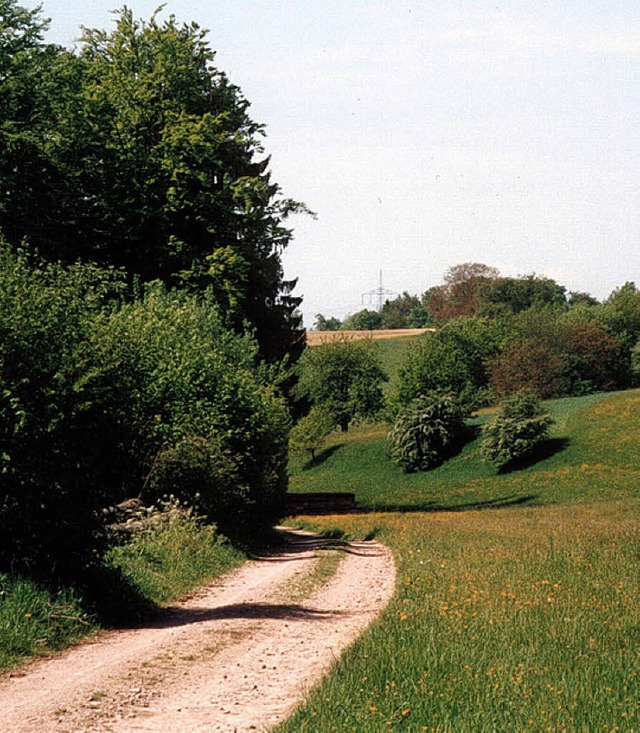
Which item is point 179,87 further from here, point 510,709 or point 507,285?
point 507,285

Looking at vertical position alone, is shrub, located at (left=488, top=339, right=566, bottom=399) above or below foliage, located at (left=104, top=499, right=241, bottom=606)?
above

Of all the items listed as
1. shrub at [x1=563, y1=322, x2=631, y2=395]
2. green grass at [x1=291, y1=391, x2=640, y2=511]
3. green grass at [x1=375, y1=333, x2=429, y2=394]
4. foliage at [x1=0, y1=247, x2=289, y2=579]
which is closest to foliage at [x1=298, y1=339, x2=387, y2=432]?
green grass at [x1=291, y1=391, x2=640, y2=511]

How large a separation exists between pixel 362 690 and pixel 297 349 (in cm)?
4540

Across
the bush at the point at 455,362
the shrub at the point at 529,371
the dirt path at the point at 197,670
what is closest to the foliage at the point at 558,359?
the shrub at the point at 529,371

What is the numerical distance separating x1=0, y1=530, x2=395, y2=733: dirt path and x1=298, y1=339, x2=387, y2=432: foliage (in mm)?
81154

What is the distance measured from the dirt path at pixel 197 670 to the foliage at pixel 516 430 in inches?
1918

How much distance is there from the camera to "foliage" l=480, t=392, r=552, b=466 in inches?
2496

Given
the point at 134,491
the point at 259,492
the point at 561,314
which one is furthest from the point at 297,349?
the point at 561,314

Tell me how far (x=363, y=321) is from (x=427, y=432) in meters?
118

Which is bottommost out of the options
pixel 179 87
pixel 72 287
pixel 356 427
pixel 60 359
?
pixel 356 427

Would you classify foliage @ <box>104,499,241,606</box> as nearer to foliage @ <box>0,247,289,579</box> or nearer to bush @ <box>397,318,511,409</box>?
foliage @ <box>0,247,289,579</box>

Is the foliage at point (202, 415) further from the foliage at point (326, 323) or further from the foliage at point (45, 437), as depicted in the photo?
the foliage at point (326, 323)

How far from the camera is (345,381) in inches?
3878

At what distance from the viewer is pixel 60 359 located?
13438 millimetres
